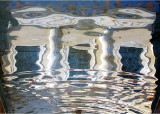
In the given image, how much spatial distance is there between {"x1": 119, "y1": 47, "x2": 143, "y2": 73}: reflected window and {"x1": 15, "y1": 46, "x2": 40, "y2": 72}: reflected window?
1.01 metres

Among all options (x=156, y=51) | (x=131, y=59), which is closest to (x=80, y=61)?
(x=131, y=59)

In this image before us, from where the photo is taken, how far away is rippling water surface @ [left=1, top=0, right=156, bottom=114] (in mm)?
2205

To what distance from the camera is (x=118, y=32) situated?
2.34 metres

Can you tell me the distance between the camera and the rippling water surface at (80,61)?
2.21 metres

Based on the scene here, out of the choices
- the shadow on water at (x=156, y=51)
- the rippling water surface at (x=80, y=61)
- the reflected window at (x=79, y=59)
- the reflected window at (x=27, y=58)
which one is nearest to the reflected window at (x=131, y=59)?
the rippling water surface at (x=80, y=61)

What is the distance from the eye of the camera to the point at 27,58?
8.80 ft

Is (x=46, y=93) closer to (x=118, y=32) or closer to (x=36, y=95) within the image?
(x=36, y=95)

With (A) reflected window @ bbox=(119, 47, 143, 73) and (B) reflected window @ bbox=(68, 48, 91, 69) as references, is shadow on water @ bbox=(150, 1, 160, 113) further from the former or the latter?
(B) reflected window @ bbox=(68, 48, 91, 69)

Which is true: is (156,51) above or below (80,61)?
above

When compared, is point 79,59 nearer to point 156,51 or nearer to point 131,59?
point 131,59

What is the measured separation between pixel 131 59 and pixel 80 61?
62 cm

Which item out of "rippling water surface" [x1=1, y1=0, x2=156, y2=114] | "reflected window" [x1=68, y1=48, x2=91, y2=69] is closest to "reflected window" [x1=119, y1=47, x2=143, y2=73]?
"rippling water surface" [x1=1, y1=0, x2=156, y2=114]

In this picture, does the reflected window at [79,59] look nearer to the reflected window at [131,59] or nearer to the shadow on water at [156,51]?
the reflected window at [131,59]

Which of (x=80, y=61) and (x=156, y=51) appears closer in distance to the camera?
(x=156, y=51)
